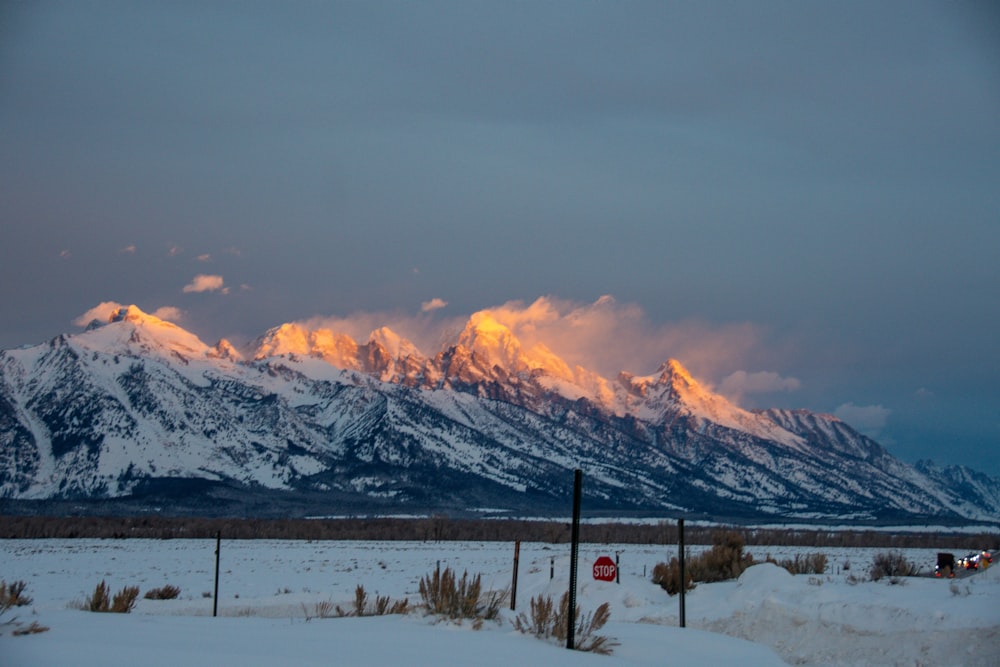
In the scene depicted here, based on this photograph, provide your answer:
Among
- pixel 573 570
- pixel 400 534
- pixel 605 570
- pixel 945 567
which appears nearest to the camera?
pixel 573 570

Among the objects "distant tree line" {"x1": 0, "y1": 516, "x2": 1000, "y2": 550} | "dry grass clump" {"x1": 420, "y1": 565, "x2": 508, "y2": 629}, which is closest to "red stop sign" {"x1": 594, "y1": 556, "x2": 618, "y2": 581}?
"dry grass clump" {"x1": 420, "y1": 565, "x2": 508, "y2": 629}

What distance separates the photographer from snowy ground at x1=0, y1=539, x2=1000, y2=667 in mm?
12453

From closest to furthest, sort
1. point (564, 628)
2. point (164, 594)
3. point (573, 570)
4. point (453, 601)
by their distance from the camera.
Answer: point (573, 570) → point (564, 628) → point (453, 601) → point (164, 594)

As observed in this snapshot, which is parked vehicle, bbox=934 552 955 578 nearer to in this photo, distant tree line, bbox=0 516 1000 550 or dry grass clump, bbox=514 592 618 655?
dry grass clump, bbox=514 592 618 655

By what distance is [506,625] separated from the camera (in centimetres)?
1666

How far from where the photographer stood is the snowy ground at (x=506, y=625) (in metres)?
12.5

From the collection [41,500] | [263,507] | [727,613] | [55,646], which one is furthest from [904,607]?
[41,500]

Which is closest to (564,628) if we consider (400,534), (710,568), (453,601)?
(453,601)

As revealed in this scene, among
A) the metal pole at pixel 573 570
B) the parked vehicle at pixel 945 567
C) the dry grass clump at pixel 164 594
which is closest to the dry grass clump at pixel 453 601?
the metal pole at pixel 573 570

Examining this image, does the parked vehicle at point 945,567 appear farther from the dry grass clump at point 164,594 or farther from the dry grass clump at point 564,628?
the dry grass clump at point 164,594

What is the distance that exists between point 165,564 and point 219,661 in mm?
34066

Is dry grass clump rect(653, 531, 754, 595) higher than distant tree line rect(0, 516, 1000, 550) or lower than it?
higher

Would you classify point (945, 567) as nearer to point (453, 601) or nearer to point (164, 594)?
point (453, 601)

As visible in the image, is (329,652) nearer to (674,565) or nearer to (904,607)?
(904,607)
